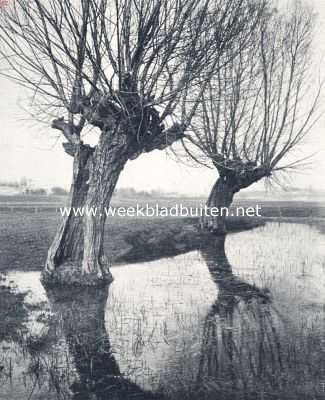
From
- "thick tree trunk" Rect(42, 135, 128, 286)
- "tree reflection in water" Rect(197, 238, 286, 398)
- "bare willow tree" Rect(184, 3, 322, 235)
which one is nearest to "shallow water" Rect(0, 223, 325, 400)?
"tree reflection in water" Rect(197, 238, 286, 398)

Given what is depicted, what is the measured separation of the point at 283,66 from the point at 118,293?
39.8ft

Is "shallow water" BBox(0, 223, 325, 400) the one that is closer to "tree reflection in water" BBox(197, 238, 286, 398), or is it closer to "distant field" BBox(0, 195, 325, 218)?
"tree reflection in water" BBox(197, 238, 286, 398)

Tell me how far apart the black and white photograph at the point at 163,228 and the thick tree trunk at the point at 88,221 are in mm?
31

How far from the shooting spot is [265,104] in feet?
57.5

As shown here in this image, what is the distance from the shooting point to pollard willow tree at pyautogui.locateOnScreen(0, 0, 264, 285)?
857cm

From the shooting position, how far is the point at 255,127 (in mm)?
18000

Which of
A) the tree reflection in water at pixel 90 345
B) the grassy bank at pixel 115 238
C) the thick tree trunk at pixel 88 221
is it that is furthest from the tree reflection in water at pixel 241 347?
the grassy bank at pixel 115 238

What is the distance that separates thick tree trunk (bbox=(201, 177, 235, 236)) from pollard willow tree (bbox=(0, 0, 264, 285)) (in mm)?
8378

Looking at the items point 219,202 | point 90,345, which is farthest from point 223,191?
point 90,345

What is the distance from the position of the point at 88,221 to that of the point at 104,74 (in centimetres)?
327

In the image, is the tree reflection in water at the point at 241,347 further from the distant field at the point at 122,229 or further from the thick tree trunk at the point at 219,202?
the thick tree trunk at the point at 219,202

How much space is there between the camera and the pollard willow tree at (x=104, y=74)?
857cm

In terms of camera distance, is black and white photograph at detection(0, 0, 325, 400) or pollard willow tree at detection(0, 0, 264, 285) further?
pollard willow tree at detection(0, 0, 264, 285)

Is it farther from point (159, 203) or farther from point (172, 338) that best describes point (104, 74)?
point (159, 203)
